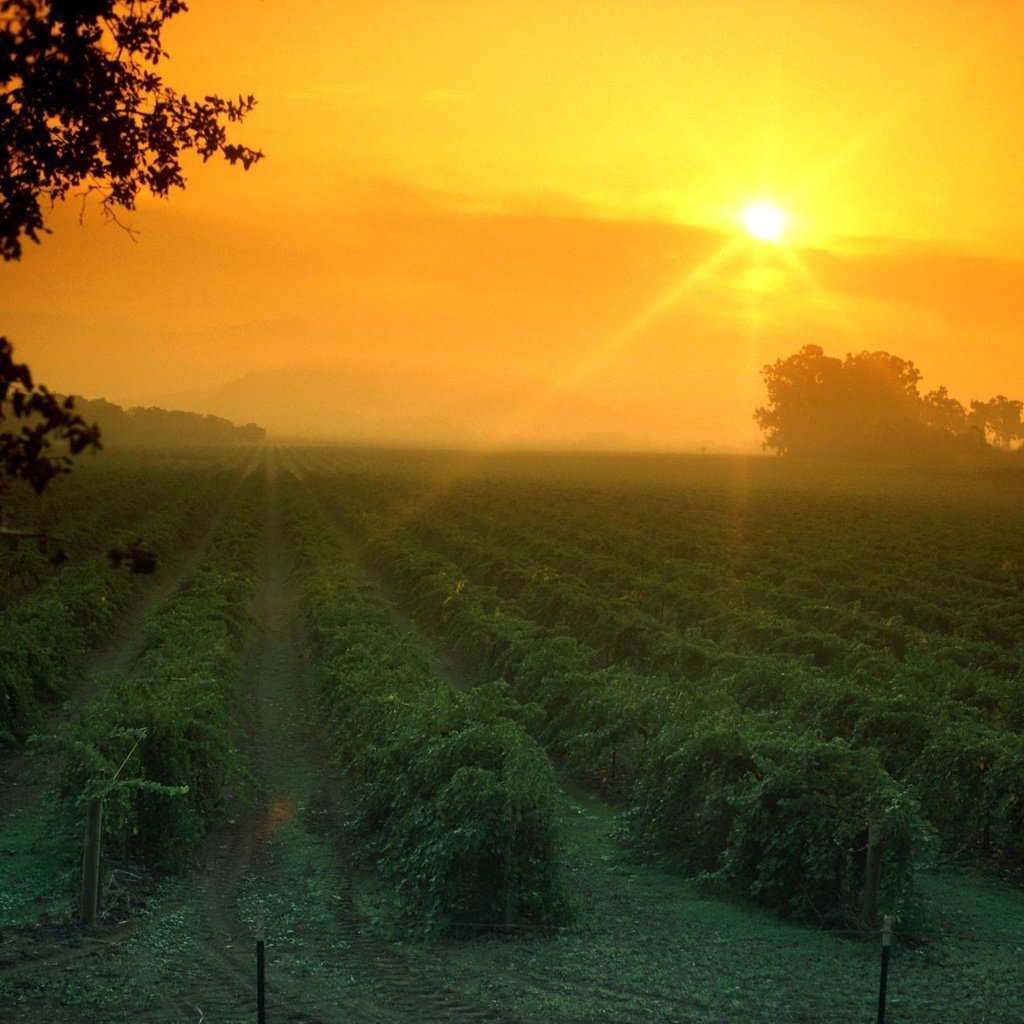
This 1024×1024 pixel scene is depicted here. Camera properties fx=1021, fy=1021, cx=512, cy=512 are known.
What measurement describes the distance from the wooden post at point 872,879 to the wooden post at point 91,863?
6.76 meters

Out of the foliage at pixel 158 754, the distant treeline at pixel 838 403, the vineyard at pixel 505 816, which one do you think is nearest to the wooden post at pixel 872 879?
the vineyard at pixel 505 816

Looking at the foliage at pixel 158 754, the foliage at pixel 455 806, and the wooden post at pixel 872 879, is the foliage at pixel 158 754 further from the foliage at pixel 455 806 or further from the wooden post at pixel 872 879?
the wooden post at pixel 872 879

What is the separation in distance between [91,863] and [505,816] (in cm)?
360

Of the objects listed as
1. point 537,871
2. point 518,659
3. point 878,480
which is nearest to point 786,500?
point 878,480

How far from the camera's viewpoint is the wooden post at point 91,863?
8.81 meters

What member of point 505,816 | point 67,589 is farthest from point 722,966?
point 67,589

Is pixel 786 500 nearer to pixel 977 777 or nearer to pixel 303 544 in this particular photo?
pixel 303 544

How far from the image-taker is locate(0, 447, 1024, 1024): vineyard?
8.02 meters

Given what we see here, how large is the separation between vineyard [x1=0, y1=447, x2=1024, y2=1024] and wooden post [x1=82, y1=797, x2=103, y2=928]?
0.13 m

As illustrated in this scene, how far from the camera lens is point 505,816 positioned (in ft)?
30.2

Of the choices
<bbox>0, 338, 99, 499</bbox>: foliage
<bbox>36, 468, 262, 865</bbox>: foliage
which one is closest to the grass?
<bbox>36, 468, 262, 865</bbox>: foliage

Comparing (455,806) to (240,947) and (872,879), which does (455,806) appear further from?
(872,879)

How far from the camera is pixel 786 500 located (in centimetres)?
6319

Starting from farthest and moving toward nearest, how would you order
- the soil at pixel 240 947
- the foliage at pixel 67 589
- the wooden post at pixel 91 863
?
the foliage at pixel 67 589 → the wooden post at pixel 91 863 → the soil at pixel 240 947
